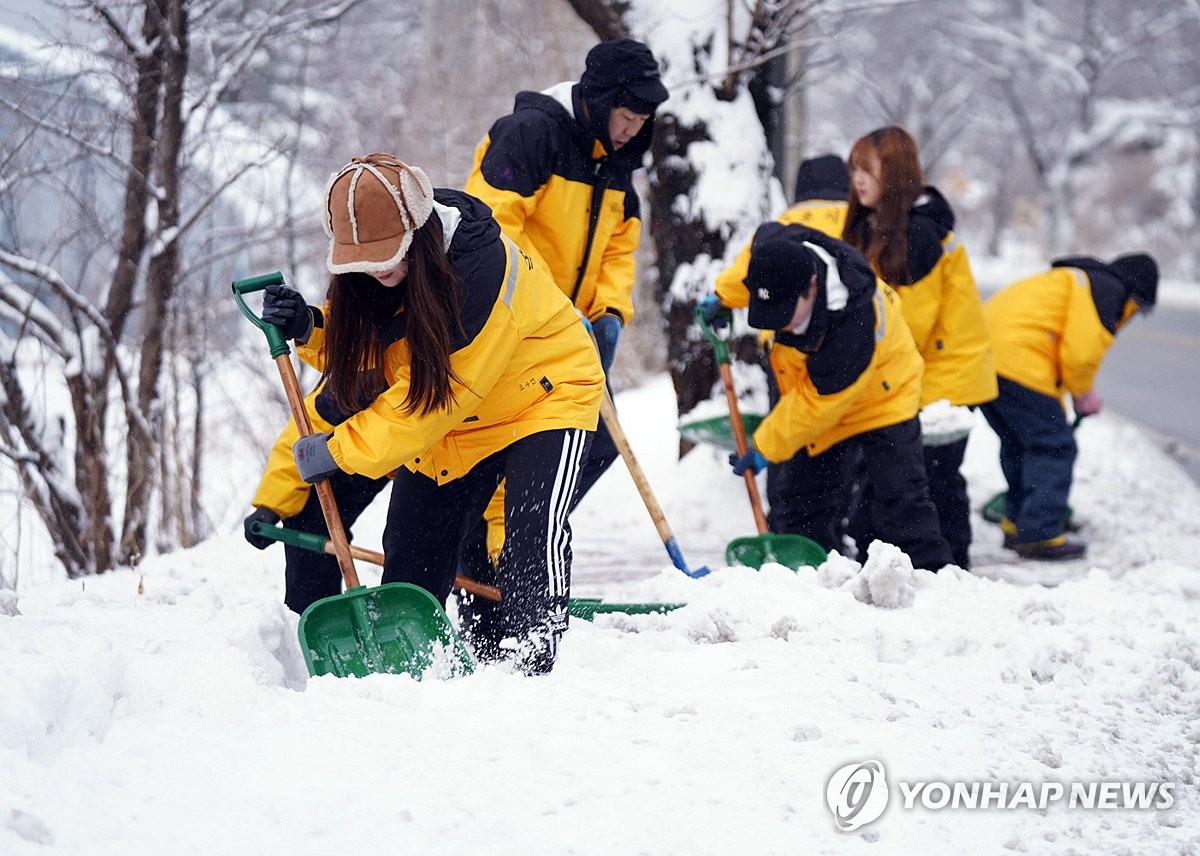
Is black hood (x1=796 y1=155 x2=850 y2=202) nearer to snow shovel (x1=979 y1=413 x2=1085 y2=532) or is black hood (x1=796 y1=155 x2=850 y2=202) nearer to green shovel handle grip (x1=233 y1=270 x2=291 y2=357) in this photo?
snow shovel (x1=979 y1=413 x2=1085 y2=532)

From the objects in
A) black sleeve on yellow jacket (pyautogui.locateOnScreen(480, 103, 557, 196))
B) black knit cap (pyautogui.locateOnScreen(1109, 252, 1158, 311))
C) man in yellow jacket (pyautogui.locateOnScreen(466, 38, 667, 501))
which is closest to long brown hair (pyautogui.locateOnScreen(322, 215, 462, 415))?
man in yellow jacket (pyautogui.locateOnScreen(466, 38, 667, 501))

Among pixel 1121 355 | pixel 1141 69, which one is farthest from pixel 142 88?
pixel 1141 69

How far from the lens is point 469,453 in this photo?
3504mm

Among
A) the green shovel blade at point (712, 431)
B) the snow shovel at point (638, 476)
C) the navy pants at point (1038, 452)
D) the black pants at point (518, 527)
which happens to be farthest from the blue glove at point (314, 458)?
the navy pants at point (1038, 452)

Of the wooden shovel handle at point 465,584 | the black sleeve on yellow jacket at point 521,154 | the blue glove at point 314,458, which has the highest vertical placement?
the black sleeve on yellow jacket at point 521,154

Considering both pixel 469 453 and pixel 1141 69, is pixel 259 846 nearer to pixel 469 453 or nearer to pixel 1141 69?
pixel 469 453

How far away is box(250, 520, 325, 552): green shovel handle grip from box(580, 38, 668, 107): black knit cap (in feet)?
5.68

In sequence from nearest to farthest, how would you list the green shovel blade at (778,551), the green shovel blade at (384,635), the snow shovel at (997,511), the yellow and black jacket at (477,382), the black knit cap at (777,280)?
the yellow and black jacket at (477,382)
the green shovel blade at (384,635)
the black knit cap at (777,280)
the green shovel blade at (778,551)
the snow shovel at (997,511)

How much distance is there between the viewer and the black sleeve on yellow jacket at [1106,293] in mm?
6137

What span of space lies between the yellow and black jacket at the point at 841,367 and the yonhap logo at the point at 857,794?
6.45 feet

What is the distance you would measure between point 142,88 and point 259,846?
418 centimetres

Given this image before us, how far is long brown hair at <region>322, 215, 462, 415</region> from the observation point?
3.00 metres

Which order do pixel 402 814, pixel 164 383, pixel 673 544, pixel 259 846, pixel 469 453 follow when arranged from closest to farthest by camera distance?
pixel 259 846 → pixel 402 814 → pixel 469 453 → pixel 673 544 → pixel 164 383

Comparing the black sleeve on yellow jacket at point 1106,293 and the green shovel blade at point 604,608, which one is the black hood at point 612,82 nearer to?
the green shovel blade at point 604,608
